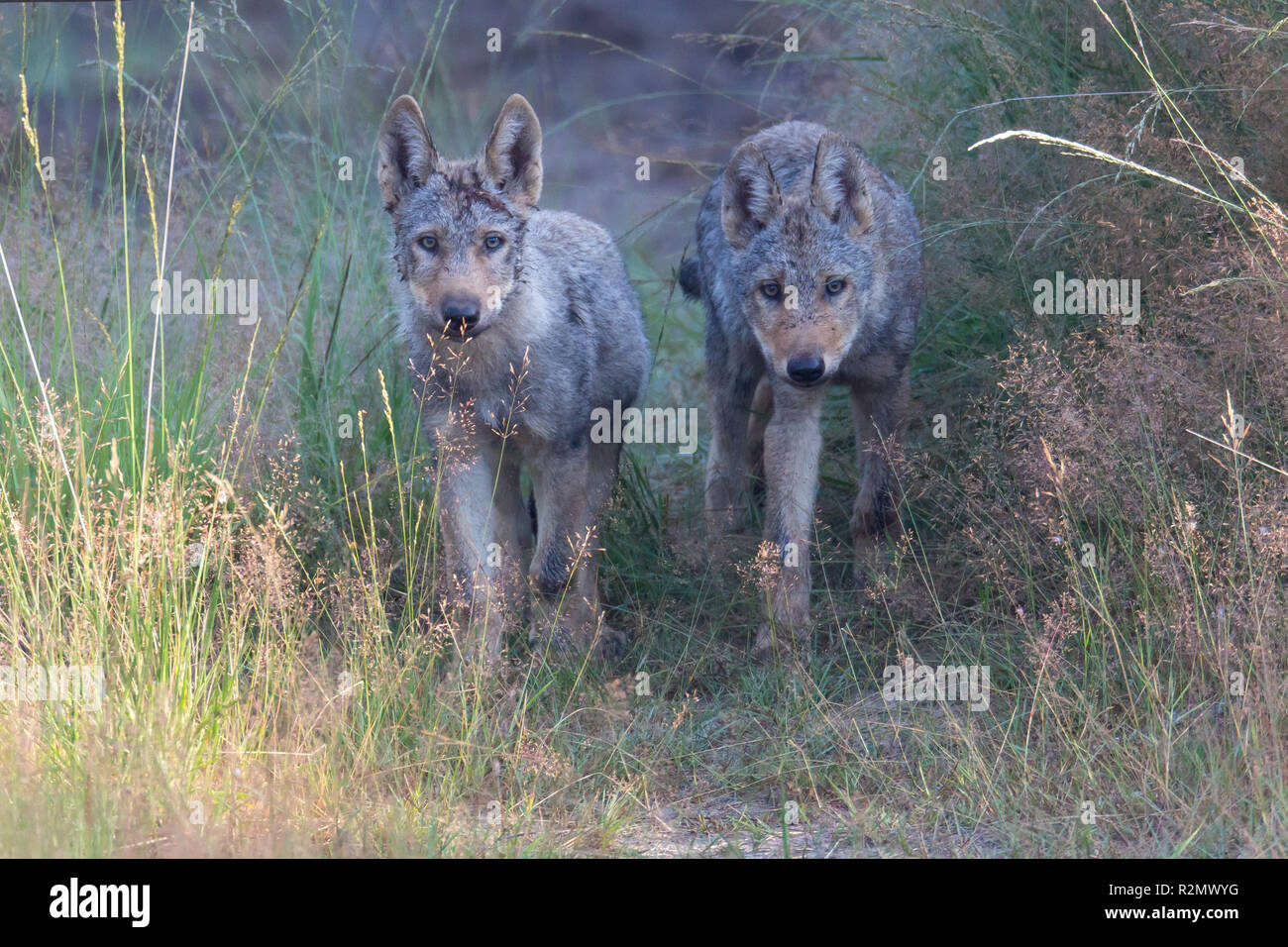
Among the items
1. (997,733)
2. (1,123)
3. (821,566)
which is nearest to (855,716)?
(997,733)

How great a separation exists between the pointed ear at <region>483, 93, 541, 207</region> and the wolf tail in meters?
1.38

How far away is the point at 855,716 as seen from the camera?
13.5 ft

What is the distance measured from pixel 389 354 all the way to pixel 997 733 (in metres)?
3.26

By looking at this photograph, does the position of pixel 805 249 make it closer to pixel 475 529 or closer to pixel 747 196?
pixel 747 196

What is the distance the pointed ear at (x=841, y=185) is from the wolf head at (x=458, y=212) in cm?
106

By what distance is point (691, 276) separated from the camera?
6000 mm

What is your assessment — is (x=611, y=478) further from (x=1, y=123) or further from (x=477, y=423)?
(x=1, y=123)

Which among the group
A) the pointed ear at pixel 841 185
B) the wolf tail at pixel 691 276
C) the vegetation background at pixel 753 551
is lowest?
the vegetation background at pixel 753 551

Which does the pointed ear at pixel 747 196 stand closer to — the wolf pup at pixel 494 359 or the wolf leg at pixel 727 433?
the wolf pup at pixel 494 359

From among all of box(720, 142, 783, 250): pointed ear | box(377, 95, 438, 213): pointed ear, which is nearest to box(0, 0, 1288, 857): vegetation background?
box(377, 95, 438, 213): pointed ear

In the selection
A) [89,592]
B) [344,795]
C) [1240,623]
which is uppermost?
[89,592]

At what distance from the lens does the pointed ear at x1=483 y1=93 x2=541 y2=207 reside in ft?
15.0

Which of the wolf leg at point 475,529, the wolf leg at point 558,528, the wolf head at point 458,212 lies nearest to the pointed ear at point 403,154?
the wolf head at point 458,212

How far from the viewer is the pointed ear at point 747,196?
4.81 m
